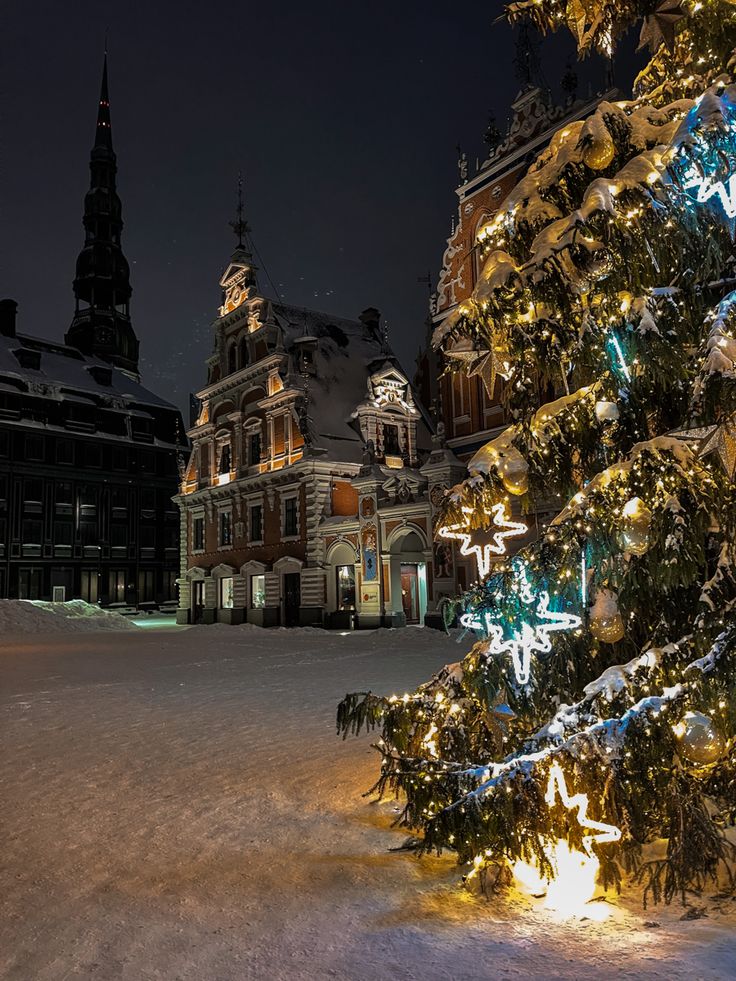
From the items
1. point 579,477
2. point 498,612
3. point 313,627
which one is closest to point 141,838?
point 498,612

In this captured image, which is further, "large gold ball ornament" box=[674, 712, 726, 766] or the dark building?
the dark building

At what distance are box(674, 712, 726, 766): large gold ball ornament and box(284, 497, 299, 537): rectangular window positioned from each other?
1072 inches

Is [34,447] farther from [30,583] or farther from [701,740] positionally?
[701,740]

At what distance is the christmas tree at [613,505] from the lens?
3.77 metres

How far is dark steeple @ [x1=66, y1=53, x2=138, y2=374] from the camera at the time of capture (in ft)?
188

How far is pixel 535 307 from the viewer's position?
4.45 m

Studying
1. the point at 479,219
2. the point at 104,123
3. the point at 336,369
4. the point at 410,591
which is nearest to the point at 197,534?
the point at 336,369

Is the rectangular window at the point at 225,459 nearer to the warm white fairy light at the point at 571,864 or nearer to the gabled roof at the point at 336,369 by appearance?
the gabled roof at the point at 336,369

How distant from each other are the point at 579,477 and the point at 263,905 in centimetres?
321

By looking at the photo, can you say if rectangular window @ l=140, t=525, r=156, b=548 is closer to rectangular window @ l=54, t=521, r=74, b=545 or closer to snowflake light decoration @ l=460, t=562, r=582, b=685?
rectangular window @ l=54, t=521, r=74, b=545

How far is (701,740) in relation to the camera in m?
3.58

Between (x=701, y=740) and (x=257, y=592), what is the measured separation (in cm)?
3063

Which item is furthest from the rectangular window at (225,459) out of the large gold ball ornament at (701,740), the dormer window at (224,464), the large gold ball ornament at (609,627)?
the large gold ball ornament at (701,740)

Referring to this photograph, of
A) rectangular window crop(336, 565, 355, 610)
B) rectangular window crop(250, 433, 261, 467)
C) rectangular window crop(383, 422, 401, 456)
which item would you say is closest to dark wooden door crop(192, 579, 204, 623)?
rectangular window crop(250, 433, 261, 467)
